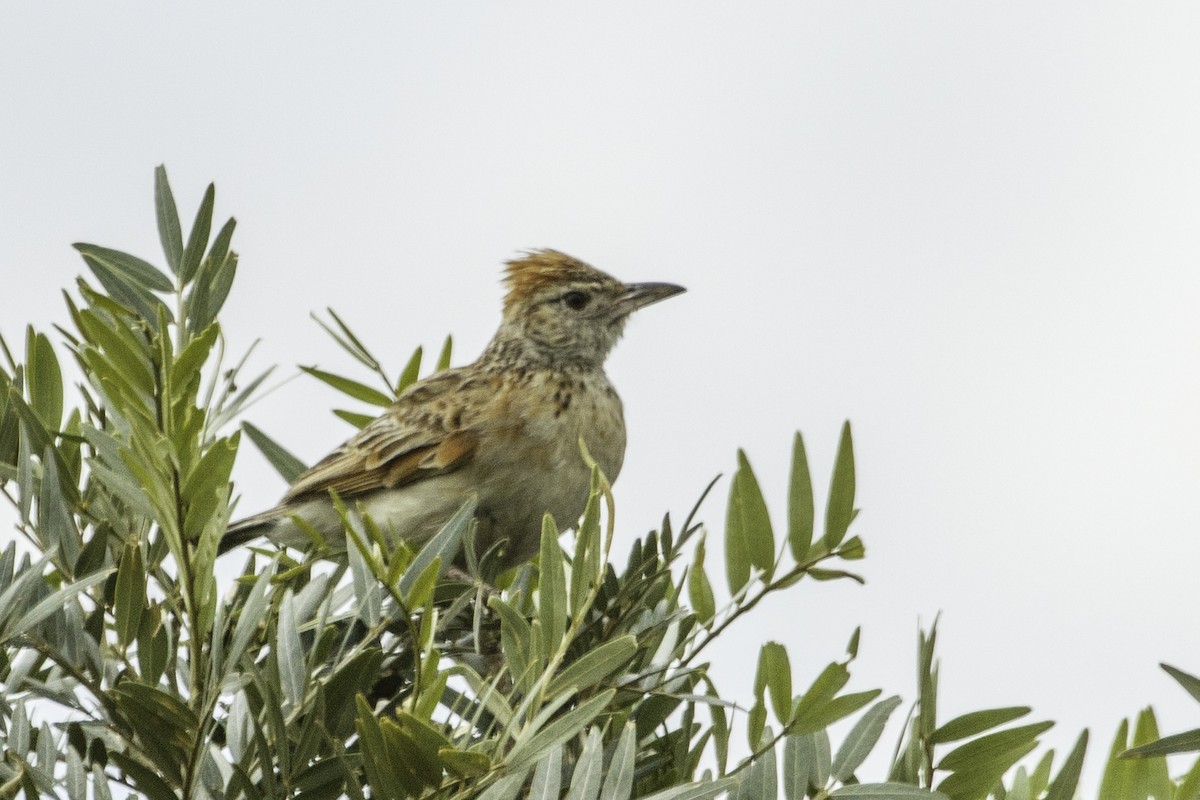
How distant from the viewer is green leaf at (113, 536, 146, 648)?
2.49 m

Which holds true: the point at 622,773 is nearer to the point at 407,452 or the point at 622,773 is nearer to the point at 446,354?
the point at 446,354

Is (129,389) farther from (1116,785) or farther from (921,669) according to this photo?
(1116,785)

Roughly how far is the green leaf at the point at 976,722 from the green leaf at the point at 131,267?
188 cm

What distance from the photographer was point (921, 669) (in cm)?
249

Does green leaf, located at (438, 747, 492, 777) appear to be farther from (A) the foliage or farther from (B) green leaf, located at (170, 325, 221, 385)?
(B) green leaf, located at (170, 325, 221, 385)

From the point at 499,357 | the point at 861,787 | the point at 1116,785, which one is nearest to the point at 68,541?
the point at 861,787

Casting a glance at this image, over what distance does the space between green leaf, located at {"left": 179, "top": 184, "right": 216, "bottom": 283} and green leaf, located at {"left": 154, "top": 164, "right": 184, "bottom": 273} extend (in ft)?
0.05

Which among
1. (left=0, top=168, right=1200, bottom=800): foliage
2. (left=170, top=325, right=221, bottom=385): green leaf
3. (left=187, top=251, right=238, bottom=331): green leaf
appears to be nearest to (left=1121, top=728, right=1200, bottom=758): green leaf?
(left=0, top=168, right=1200, bottom=800): foliage

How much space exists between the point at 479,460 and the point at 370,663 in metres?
3.52

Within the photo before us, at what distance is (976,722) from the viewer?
2543 millimetres

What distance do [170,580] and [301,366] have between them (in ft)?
3.50

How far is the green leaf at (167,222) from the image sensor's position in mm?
3240

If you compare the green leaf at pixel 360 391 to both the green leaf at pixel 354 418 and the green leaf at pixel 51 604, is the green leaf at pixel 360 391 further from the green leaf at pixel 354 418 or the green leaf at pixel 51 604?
the green leaf at pixel 51 604

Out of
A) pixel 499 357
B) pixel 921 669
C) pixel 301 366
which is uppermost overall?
pixel 499 357
